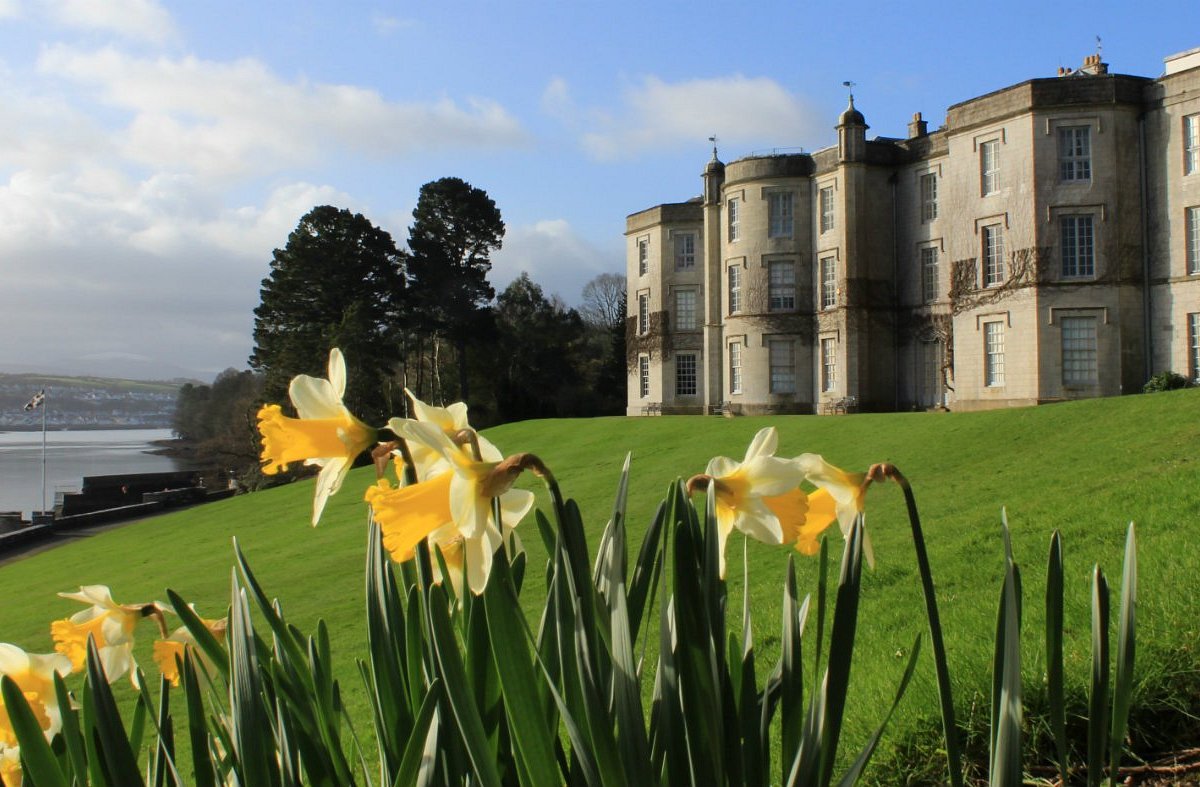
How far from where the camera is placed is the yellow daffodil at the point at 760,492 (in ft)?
5.11

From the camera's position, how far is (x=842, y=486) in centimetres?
159

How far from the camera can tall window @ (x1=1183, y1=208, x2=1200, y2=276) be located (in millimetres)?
24078

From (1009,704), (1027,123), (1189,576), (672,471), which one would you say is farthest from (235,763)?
(1027,123)

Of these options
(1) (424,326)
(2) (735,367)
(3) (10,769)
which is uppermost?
(1) (424,326)

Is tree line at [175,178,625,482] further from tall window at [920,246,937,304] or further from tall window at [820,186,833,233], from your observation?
tall window at [920,246,937,304]

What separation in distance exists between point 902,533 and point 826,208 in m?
24.3

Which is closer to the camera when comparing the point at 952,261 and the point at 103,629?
the point at 103,629

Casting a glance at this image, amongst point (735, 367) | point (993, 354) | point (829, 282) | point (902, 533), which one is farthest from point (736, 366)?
point (902, 533)

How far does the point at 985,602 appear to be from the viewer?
218 inches

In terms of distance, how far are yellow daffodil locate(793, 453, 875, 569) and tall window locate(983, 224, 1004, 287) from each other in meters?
27.6

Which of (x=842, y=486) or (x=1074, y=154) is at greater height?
(x=1074, y=154)

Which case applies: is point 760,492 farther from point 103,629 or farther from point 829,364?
point 829,364

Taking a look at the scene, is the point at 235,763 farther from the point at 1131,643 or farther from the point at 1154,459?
the point at 1154,459

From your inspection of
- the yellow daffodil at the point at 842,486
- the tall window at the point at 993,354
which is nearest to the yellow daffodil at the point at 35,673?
the yellow daffodil at the point at 842,486
